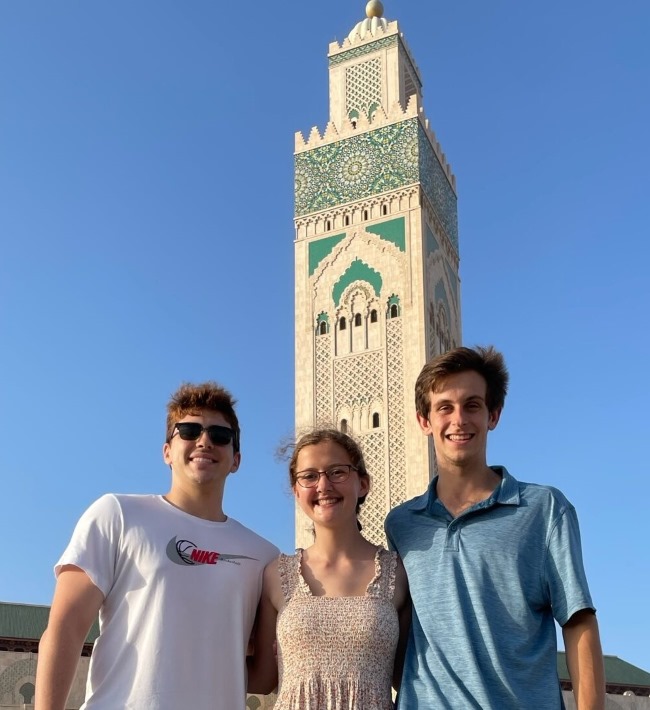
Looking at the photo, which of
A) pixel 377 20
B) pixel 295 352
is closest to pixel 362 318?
pixel 295 352

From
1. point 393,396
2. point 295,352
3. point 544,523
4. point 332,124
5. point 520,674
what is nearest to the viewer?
point 520,674

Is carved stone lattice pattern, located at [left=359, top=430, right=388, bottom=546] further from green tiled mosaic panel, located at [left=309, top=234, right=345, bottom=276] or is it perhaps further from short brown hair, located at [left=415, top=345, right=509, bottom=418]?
short brown hair, located at [left=415, top=345, right=509, bottom=418]

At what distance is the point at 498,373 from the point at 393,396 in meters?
11.3

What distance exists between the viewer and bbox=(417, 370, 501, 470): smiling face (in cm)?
200

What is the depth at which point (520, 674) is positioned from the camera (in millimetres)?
1791

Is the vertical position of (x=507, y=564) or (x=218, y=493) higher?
(x=218, y=493)

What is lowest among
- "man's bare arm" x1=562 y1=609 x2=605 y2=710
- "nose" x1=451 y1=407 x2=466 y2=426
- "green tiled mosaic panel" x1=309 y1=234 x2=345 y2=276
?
"man's bare arm" x1=562 y1=609 x2=605 y2=710

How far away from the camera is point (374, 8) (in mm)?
16484

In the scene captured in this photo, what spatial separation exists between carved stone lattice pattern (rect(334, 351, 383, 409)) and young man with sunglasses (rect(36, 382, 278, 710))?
1139 centimetres

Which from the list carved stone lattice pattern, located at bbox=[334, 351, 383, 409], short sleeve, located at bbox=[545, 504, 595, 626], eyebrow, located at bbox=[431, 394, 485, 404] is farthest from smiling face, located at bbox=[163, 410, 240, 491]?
carved stone lattice pattern, located at bbox=[334, 351, 383, 409]

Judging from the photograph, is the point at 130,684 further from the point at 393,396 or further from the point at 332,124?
the point at 332,124

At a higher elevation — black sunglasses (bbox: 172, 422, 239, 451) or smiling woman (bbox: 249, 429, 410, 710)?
black sunglasses (bbox: 172, 422, 239, 451)

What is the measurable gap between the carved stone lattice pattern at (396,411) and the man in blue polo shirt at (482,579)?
35.1 ft

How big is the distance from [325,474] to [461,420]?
1.08 feet
